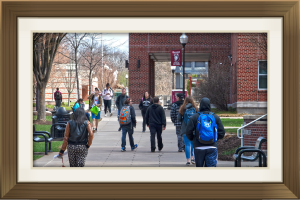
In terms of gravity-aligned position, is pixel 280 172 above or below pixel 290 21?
below

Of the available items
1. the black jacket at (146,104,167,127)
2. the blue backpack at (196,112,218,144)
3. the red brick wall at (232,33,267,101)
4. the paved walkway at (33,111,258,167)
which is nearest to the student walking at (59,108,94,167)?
the blue backpack at (196,112,218,144)

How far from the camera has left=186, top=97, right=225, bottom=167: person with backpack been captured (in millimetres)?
7309

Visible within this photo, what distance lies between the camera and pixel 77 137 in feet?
25.5

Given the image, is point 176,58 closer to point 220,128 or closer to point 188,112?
point 188,112

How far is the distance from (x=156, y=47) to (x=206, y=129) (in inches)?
956

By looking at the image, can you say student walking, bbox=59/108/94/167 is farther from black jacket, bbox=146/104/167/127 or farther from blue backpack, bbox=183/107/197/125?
black jacket, bbox=146/104/167/127

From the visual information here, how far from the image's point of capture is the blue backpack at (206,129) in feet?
23.9

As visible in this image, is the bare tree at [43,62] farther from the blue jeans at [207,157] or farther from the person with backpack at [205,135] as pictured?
the blue jeans at [207,157]

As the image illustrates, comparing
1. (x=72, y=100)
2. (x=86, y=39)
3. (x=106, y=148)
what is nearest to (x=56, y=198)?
(x=106, y=148)

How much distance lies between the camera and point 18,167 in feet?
20.7

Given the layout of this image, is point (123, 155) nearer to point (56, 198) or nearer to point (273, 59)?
point (56, 198)

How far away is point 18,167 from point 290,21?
4379mm
